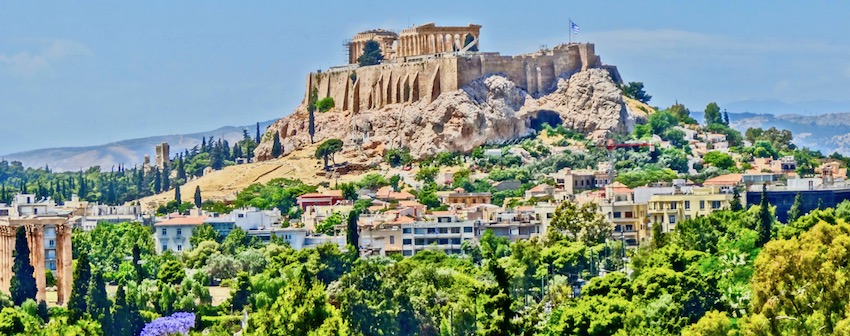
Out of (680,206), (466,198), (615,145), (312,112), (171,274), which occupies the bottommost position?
(171,274)

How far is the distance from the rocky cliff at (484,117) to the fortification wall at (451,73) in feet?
1.91

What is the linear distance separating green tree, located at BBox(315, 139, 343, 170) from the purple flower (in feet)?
181

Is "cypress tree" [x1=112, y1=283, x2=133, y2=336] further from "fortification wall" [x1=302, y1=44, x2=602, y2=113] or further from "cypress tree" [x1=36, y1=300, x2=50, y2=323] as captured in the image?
"fortification wall" [x1=302, y1=44, x2=602, y2=113]

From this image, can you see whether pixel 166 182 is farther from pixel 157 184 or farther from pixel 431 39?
pixel 431 39

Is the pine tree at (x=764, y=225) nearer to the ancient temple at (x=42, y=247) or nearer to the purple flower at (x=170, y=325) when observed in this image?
the purple flower at (x=170, y=325)

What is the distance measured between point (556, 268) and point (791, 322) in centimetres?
3078

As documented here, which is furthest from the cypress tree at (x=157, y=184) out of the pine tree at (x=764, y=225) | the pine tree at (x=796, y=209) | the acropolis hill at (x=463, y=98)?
the pine tree at (x=764, y=225)

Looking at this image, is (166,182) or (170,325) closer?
(170,325)

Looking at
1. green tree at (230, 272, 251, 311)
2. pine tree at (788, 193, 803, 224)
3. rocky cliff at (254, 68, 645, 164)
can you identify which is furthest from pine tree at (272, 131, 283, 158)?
green tree at (230, 272, 251, 311)

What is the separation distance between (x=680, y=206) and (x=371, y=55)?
42601 millimetres

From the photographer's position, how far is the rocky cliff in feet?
400

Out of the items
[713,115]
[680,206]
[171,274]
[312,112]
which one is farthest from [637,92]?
[171,274]

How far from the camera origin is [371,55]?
134 metres

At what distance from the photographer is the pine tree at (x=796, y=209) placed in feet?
286
